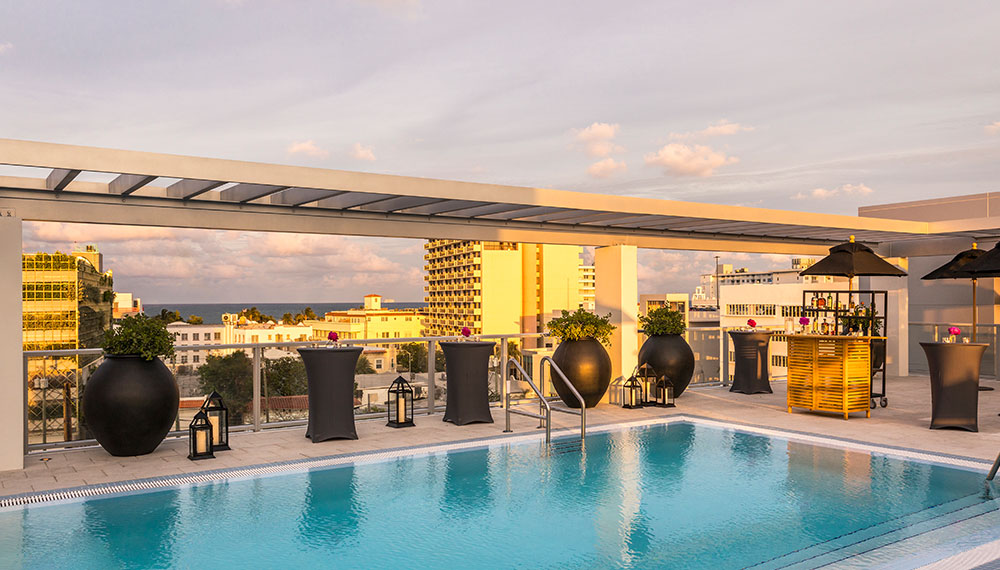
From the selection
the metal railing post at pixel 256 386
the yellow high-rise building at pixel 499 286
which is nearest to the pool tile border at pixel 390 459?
the metal railing post at pixel 256 386

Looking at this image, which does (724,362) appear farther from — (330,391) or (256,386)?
(256,386)

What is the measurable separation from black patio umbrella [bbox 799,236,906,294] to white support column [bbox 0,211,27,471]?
32.7 ft

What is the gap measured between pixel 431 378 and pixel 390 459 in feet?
9.49

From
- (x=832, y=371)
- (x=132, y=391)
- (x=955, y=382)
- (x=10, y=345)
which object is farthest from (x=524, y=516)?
(x=955, y=382)

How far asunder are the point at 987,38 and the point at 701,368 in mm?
9315

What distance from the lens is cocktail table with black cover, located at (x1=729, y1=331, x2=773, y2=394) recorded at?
13.3 metres

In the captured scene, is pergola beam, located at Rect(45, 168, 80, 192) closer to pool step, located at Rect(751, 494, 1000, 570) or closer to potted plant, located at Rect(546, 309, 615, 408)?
potted plant, located at Rect(546, 309, 615, 408)

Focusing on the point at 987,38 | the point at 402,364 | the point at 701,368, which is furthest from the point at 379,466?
the point at 987,38

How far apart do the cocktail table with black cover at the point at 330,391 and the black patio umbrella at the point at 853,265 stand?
6.82m

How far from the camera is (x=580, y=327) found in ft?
35.5

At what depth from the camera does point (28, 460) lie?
25.6ft

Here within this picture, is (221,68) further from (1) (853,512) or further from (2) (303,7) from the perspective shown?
(1) (853,512)

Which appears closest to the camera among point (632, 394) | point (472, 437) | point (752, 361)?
point (472, 437)

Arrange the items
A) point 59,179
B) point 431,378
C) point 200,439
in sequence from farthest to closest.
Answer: point 431,378 → point 200,439 → point 59,179
